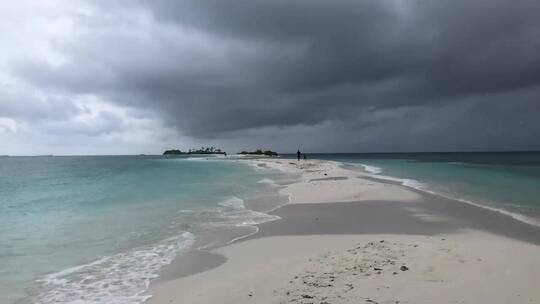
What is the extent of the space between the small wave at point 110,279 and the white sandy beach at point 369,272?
603 millimetres

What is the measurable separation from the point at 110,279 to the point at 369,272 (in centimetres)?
594

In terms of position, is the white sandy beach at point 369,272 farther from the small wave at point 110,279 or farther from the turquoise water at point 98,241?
the turquoise water at point 98,241

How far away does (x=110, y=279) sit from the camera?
902 centimetres

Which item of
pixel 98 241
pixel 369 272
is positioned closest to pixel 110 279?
pixel 98 241

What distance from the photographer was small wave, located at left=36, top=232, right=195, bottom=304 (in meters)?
7.91

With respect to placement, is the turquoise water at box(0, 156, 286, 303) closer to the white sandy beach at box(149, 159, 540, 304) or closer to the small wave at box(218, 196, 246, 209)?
the small wave at box(218, 196, 246, 209)

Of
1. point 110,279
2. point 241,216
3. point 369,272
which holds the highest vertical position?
point 369,272

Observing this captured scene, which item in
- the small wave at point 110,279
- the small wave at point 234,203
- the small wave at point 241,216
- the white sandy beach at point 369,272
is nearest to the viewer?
the white sandy beach at point 369,272

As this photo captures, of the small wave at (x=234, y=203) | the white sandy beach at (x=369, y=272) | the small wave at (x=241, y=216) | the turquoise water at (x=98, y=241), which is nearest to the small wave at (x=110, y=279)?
the turquoise water at (x=98, y=241)

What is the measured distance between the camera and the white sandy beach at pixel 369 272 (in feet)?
23.0

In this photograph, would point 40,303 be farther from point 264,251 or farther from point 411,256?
point 411,256

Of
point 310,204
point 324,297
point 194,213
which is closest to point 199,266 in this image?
point 324,297

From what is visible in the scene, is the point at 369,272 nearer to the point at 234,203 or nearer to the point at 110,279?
the point at 110,279

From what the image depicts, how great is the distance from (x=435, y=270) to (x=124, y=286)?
6.83m
